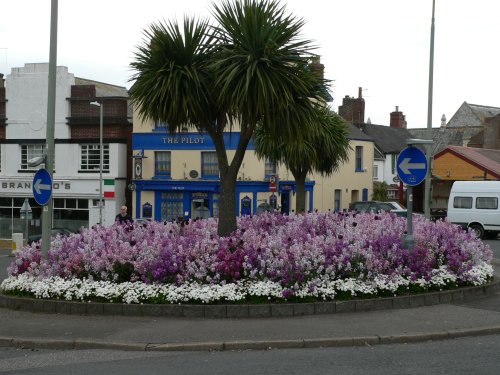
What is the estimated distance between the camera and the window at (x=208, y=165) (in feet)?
132

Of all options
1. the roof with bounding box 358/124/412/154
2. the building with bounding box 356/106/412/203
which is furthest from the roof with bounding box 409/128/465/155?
the building with bounding box 356/106/412/203

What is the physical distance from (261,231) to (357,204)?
2115 centimetres

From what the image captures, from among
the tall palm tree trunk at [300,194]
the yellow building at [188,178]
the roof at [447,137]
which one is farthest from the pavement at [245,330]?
the roof at [447,137]

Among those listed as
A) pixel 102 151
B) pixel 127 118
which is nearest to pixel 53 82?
pixel 102 151

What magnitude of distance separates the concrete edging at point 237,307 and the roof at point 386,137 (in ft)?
149

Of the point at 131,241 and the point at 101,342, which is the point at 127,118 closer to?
the point at 131,241

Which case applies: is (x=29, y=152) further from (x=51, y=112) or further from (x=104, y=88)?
(x=51, y=112)

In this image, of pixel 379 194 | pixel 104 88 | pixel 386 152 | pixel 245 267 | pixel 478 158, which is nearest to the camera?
pixel 245 267

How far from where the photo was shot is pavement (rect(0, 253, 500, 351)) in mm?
8656

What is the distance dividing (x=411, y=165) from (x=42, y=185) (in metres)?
6.88

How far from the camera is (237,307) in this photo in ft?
33.7

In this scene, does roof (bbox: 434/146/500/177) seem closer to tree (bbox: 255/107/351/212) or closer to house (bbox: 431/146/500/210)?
house (bbox: 431/146/500/210)

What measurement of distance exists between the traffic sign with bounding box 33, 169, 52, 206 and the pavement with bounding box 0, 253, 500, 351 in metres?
2.34

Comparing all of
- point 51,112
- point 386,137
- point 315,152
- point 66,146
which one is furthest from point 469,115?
point 51,112
